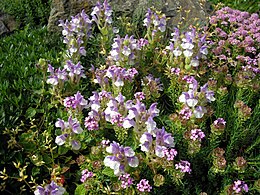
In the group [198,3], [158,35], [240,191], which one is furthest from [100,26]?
[240,191]

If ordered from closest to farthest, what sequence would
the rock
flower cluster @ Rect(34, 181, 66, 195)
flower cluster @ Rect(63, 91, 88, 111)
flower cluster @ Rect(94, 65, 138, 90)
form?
flower cluster @ Rect(34, 181, 66, 195)
flower cluster @ Rect(63, 91, 88, 111)
flower cluster @ Rect(94, 65, 138, 90)
the rock

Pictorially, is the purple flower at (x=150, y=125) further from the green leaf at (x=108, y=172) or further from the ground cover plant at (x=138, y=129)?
the green leaf at (x=108, y=172)

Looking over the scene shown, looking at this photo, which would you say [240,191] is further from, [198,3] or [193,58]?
[198,3]

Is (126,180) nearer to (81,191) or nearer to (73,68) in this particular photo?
(81,191)

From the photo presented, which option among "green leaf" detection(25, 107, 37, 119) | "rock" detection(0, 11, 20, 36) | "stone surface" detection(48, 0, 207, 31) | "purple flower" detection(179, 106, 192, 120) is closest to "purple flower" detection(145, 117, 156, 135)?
"purple flower" detection(179, 106, 192, 120)

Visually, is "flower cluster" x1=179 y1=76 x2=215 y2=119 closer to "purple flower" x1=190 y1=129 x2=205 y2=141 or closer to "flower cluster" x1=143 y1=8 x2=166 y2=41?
"purple flower" x1=190 y1=129 x2=205 y2=141

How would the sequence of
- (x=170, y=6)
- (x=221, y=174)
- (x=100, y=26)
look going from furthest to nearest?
(x=170, y=6), (x=100, y=26), (x=221, y=174)
